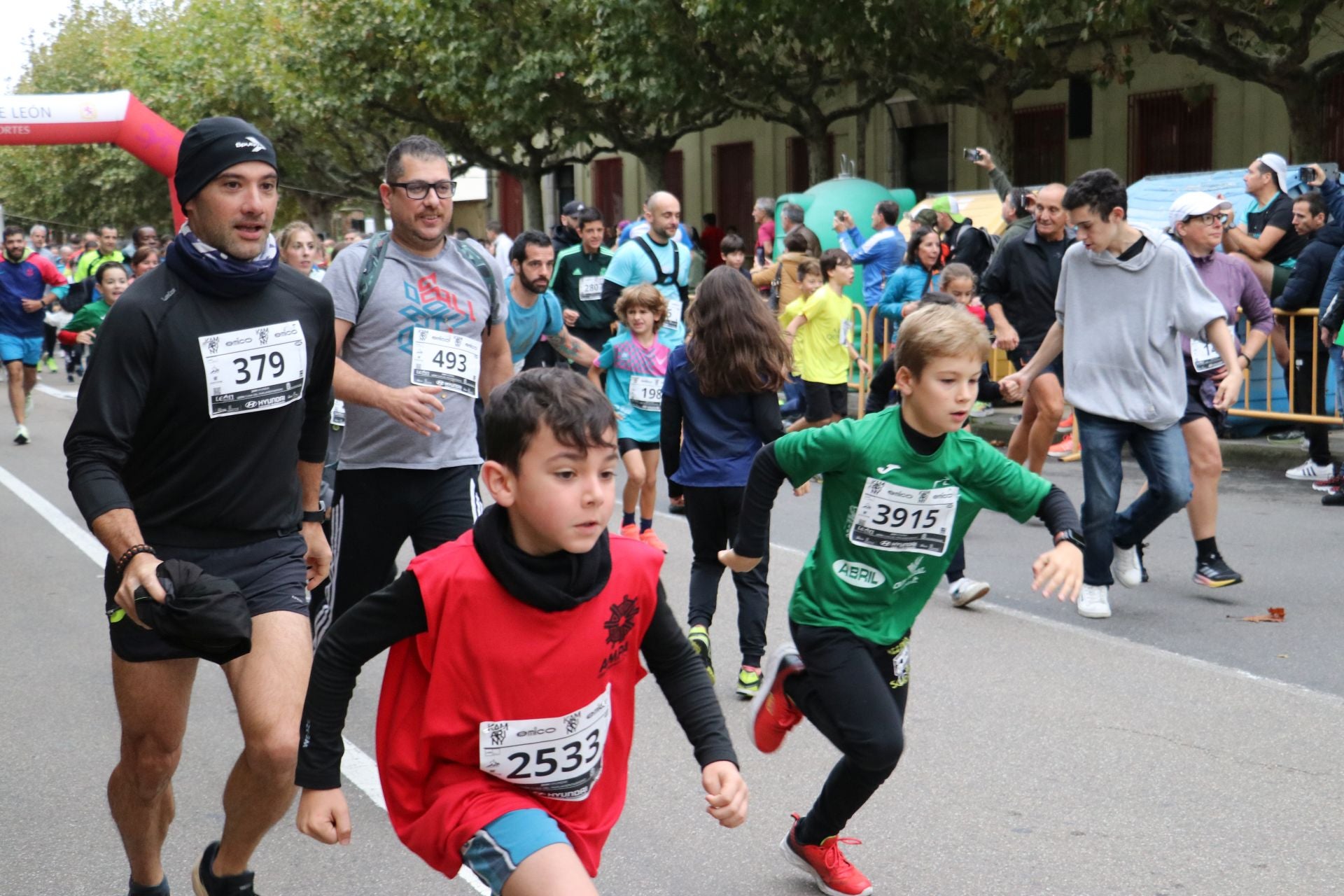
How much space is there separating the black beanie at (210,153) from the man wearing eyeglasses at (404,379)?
1.23 metres

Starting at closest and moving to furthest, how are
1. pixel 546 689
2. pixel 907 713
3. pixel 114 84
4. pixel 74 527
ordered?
pixel 546 689, pixel 907 713, pixel 74 527, pixel 114 84

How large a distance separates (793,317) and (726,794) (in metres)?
9.77

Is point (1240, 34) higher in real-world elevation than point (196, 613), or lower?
higher

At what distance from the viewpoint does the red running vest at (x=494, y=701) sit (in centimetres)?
285

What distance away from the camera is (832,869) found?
13.4ft

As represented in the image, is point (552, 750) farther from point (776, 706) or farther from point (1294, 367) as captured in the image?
point (1294, 367)

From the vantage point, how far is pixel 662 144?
27562mm

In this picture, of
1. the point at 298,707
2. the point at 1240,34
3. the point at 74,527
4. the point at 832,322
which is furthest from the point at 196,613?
the point at 1240,34

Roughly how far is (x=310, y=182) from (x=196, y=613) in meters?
47.3

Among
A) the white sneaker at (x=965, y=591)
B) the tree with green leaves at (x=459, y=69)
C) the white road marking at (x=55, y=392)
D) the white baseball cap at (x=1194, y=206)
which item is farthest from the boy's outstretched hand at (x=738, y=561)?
the tree with green leaves at (x=459, y=69)

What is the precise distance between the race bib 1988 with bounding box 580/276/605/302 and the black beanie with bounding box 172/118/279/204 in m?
7.49

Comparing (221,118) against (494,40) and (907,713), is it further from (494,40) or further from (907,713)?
(494,40)

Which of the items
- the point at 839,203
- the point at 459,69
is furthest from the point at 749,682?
the point at 459,69

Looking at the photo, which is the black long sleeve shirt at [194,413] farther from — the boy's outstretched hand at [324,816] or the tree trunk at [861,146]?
the tree trunk at [861,146]
